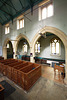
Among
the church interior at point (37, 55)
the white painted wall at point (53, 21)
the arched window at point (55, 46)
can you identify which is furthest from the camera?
the arched window at point (55, 46)

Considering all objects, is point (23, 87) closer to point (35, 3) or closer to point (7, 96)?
point (7, 96)

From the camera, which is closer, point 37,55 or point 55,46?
point 55,46

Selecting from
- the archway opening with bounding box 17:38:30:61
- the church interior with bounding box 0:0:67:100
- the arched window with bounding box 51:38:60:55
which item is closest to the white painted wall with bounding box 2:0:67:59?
the church interior with bounding box 0:0:67:100

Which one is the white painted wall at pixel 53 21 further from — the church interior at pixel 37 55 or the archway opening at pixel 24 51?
the archway opening at pixel 24 51

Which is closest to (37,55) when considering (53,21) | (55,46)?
(55,46)

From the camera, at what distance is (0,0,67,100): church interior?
8.21 feet

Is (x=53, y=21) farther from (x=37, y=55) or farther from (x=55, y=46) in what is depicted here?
(x=37, y=55)

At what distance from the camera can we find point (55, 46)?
6684 millimetres

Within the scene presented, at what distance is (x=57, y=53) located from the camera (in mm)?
6484

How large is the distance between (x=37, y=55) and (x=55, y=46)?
3.19m

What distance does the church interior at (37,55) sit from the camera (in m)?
2.50

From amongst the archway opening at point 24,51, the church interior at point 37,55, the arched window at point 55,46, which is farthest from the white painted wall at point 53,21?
the archway opening at point 24,51

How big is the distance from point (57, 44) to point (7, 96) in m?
6.78

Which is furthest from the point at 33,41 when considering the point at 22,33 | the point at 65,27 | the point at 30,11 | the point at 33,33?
the point at 30,11
